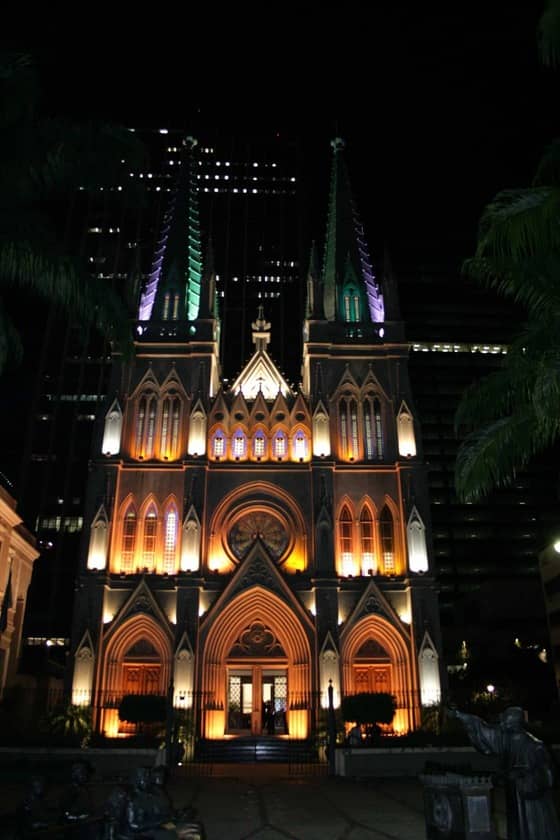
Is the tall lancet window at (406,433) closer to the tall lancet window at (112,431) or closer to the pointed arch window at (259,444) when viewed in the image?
the pointed arch window at (259,444)

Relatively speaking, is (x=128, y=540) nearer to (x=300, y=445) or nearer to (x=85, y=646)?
(x=85, y=646)

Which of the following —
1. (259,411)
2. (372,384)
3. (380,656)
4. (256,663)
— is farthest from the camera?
(372,384)

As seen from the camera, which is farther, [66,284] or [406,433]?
[406,433]

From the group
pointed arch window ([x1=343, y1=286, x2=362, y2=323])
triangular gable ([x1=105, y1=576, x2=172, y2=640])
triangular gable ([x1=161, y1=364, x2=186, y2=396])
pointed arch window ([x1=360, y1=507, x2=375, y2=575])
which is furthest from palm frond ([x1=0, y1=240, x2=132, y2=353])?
pointed arch window ([x1=343, y1=286, x2=362, y2=323])

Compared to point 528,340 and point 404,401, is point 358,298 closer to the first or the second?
point 404,401

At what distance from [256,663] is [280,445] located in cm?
999

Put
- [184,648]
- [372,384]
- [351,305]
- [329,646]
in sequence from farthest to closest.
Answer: [351,305] < [372,384] < [329,646] < [184,648]

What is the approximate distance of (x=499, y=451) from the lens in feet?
42.0

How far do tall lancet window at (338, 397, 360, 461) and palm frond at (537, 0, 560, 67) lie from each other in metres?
22.7

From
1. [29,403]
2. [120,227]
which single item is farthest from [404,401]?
[120,227]

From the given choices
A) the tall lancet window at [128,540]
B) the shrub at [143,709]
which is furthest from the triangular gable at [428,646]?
the tall lancet window at [128,540]

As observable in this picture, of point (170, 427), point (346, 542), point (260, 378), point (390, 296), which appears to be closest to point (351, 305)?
point (390, 296)

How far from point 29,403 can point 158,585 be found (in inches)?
1613

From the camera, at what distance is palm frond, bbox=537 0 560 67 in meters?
10.4
